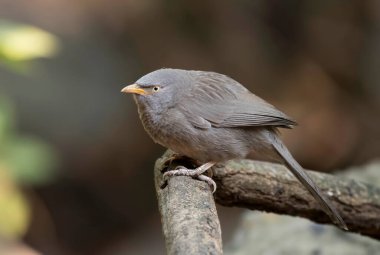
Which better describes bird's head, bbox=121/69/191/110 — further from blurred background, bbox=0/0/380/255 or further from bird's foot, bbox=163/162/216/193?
blurred background, bbox=0/0/380/255

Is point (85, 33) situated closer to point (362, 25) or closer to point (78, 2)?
point (78, 2)

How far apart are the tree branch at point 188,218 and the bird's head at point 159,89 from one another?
517 mm

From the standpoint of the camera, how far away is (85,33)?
30.5 feet

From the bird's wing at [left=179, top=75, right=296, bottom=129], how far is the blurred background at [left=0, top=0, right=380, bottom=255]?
3984 mm

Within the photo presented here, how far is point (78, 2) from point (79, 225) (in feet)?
9.45

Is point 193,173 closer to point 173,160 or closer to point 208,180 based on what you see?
point 208,180

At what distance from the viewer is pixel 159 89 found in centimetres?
448

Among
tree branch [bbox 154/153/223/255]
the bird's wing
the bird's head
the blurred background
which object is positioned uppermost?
the bird's head

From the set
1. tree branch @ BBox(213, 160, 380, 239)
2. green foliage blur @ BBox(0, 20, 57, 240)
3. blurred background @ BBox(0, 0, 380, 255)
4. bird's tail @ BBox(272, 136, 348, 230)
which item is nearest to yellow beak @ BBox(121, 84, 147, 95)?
green foliage blur @ BBox(0, 20, 57, 240)

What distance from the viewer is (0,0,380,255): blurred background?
342 inches

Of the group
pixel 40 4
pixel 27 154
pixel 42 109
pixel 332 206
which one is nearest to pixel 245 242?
pixel 332 206

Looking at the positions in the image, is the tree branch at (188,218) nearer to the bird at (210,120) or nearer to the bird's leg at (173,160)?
the bird's leg at (173,160)

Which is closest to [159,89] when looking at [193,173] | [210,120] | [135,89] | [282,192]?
[135,89]

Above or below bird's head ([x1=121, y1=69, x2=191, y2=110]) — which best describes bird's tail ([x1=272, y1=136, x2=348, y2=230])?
below
